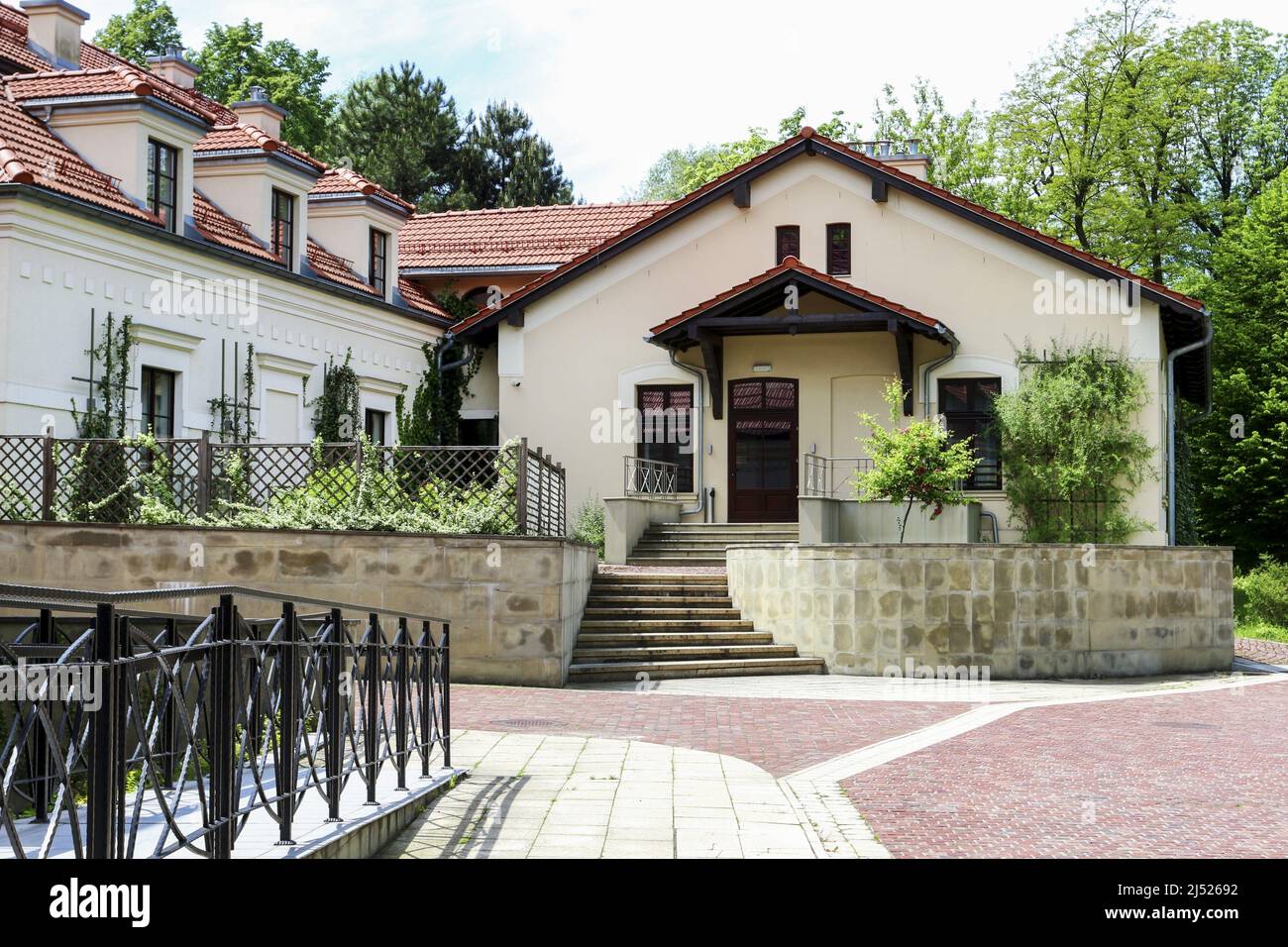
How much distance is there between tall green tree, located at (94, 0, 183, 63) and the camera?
4316 cm

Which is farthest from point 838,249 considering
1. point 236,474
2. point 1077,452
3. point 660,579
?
point 236,474

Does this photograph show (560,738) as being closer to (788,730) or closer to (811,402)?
(788,730)

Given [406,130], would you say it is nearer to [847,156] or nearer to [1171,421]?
[847,156]

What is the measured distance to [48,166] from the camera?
1950 centimetres

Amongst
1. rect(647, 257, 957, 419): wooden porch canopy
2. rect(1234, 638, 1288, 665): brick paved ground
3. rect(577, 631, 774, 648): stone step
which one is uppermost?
rect(647, 257, 957, 419): wooden porch canopy

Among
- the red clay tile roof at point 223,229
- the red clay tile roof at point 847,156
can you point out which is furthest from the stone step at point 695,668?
the red clay tile roof at point 847,156

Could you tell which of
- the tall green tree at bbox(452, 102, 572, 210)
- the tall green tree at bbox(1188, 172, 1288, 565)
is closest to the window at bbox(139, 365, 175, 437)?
the tall green tree at bbox(1188, 172, 1288, 565)

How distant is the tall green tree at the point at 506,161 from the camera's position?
5303 centimetres

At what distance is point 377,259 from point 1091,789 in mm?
21866

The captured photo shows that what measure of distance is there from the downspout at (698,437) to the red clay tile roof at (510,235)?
18.2 ft

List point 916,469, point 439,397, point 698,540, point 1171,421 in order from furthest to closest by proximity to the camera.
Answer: point 439,397, point 1171,421, point 698,540, point 916,469

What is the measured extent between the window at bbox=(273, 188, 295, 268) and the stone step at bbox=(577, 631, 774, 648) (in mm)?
11107

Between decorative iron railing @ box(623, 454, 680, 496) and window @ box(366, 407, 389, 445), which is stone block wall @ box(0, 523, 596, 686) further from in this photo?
window @ box(366, 407, 389, 445)

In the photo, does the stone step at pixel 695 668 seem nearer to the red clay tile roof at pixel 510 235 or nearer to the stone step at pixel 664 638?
the stone step at pixel 664 638
